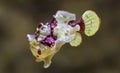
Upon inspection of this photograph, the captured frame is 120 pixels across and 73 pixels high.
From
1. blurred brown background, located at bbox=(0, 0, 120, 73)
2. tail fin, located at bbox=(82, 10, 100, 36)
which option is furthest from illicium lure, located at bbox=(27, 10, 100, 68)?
blurred brown background, located at bbox=(0, 0, 120, 73)

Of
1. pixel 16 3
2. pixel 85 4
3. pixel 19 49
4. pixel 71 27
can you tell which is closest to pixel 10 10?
pixel 16 3

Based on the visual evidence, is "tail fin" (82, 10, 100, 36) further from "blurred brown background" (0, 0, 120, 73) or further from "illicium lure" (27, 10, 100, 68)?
"blurred brown background" (0, 0, 120, 73)

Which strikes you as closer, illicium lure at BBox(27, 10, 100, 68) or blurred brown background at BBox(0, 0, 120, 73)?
illicium lure at BBox(27, 10, 100, 68)

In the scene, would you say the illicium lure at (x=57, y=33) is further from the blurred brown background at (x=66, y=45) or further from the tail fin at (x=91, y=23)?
the blurred brown background at (x=66, y=45)

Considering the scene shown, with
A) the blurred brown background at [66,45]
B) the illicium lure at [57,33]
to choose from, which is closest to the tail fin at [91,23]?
the illicium lure at [57,33]

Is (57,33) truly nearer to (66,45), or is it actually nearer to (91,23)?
(91,23)

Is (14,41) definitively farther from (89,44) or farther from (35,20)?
(89,44)

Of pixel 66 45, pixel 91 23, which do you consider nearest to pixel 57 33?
pixel 91 23

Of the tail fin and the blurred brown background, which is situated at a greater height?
the tail fin
